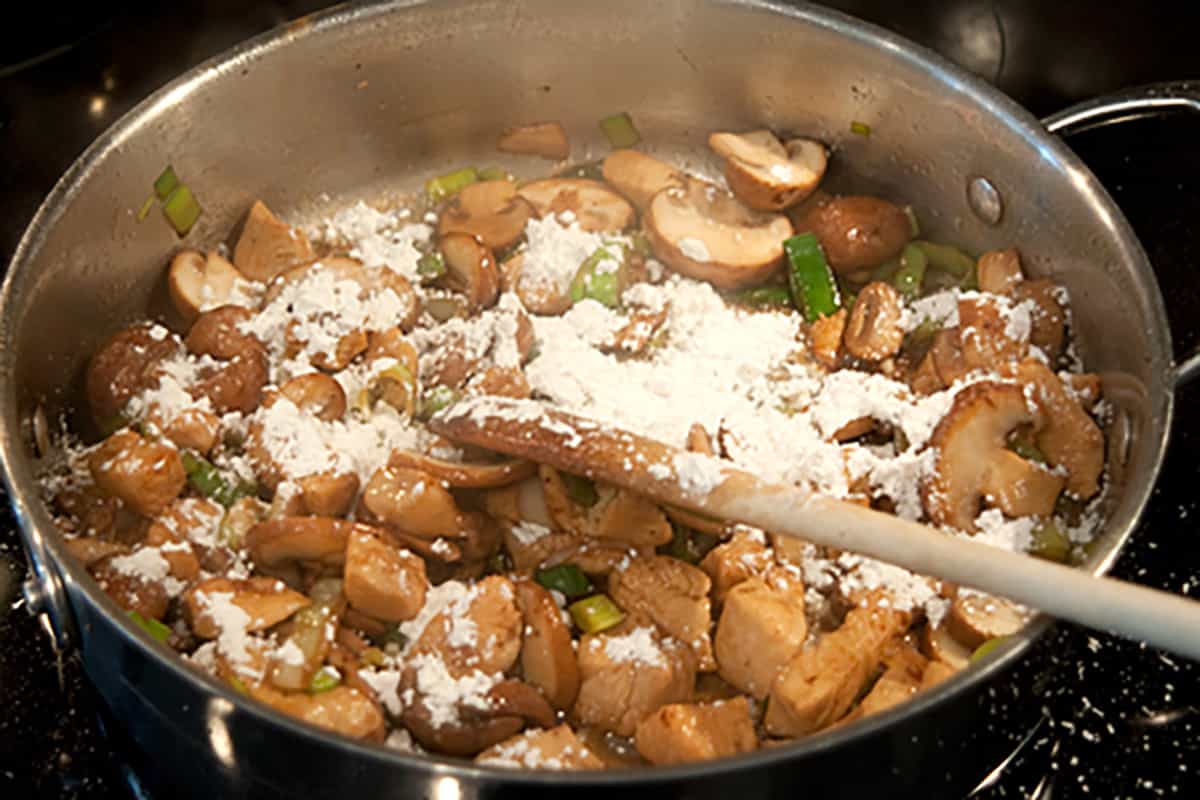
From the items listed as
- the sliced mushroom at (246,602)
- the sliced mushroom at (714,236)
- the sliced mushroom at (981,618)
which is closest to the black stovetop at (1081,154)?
the sliced mushroom at (981,618)

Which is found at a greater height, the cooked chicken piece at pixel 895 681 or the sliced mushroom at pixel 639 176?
the sliced mushroom at pixel 639 176

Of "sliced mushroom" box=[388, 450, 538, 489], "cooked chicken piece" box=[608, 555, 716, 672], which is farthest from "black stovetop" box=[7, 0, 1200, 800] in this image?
"sliced mushroom" box=[388, 450, 538, 489]

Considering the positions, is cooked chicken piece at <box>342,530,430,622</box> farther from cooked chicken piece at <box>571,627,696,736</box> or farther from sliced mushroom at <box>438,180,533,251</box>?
sliced mushroom at <box>438,180,533,251</box>

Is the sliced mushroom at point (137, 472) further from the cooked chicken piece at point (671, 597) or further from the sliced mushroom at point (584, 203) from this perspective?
the sliced mushroom at point (584, 203)

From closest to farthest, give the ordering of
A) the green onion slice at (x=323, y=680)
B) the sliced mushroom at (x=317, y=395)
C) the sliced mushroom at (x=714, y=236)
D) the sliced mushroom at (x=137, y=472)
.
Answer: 1. the green onion slice at (x=323, y=680)
2. the sliced mushroom at (x=137, y=472)
3. the sliced mushroom at (x=317, y=395)
4. the sliced mushroom at (x=714, y=236)

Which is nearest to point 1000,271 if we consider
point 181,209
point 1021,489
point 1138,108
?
point 1138,108

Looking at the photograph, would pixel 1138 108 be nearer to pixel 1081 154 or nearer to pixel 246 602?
pixel 1081 154
